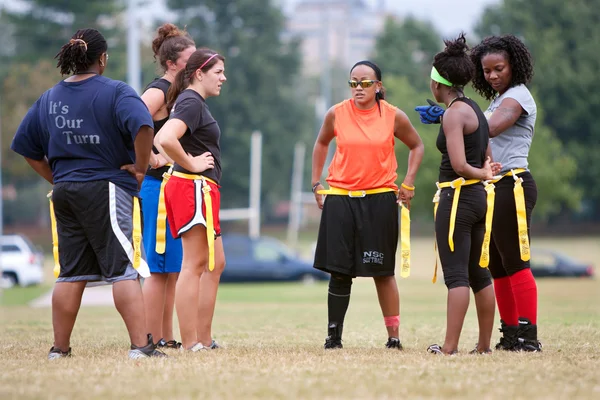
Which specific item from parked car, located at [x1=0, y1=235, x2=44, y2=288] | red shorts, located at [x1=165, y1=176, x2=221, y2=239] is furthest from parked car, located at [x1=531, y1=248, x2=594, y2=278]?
red shorts, located at [x1=165, y1=176, x2=221, y2=239]

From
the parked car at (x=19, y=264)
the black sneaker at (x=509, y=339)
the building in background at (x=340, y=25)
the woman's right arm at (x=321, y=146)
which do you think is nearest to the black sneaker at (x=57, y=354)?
the woman's right arm at (x=321, y=146)

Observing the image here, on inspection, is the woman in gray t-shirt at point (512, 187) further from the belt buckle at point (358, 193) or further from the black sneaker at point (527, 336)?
the belt buckle at point (358, 193)

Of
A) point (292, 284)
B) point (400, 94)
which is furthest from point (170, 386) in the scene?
point (400, 94)

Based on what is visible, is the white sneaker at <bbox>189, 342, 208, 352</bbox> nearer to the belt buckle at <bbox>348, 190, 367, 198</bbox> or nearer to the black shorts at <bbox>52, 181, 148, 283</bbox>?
the black shorts at <bbox>52, 181, 148, 283</bbox>

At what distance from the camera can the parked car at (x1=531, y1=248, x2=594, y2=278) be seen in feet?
112

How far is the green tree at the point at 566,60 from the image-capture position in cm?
6244

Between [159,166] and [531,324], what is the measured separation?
313 cm

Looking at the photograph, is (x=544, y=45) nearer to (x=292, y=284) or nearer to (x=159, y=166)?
(x=292, y=284)

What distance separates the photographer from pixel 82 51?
6.61 metres

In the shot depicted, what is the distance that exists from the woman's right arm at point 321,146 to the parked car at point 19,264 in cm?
2785

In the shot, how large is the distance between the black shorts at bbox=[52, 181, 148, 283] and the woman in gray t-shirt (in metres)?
2.69

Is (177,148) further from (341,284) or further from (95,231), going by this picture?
(341,284)

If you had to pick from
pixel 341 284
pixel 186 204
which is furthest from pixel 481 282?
pixel 186 204

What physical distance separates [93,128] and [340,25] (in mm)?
136894
